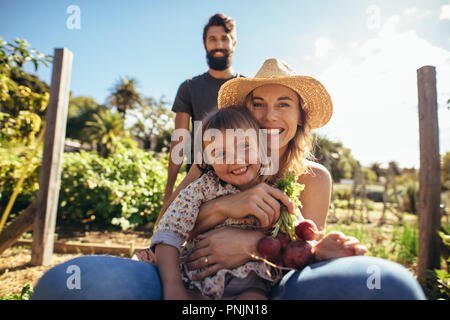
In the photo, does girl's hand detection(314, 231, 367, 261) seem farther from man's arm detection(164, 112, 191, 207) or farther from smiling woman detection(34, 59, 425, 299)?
man's arm detection(164, 112, 191, 207)

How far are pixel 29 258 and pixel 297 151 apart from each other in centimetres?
385

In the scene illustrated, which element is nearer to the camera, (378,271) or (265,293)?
(378,271)

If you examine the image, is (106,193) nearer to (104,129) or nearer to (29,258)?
(29,258)

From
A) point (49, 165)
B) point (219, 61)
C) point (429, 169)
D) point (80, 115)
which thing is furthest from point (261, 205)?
point (80, 115)

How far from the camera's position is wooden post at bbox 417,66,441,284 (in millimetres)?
3191

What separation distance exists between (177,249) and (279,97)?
47.5 inches

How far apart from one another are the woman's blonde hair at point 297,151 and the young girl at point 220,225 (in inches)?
9.9

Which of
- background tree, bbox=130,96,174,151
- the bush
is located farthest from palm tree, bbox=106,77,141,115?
the bush

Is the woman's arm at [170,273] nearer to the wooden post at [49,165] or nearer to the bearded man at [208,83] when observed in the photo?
the bearded man at [208,83]

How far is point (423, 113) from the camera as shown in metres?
3.24

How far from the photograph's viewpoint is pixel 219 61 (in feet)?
10.4

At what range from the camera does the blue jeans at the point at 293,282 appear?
1.01 m
